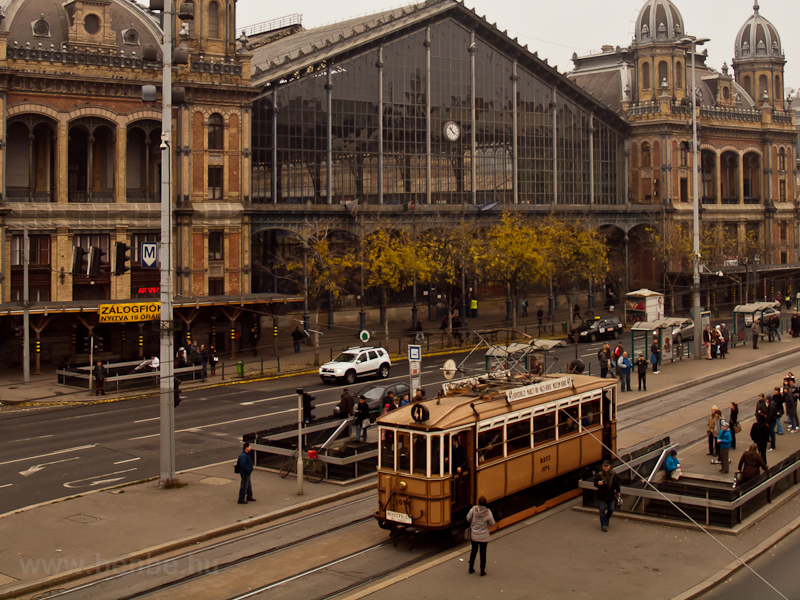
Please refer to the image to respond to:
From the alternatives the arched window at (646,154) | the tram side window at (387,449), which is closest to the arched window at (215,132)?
the tram side window at (387,449)

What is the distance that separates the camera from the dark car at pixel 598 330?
58.3 meters

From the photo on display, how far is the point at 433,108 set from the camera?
6825cm

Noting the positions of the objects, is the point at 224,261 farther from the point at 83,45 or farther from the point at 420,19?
the point at 420,19

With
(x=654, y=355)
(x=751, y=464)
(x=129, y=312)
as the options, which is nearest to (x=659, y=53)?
(x=654, y=355)

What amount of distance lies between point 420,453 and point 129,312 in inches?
1219

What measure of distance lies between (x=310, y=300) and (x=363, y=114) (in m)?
13.7

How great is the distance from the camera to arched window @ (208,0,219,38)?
5710 cm

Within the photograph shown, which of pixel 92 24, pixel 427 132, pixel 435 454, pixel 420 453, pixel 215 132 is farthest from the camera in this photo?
pixel 427 132

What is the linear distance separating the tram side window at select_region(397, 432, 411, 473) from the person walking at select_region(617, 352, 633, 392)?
22.3 metres

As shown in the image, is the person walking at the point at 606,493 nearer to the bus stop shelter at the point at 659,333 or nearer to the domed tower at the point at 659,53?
the bus stop shelter at the point at 659,333

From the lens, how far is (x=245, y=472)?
23047 millimetres

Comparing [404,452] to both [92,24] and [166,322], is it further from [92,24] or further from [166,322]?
[92,24]

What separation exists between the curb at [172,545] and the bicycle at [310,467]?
54.5 inches

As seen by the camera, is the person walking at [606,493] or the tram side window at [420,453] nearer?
the tram side window at [420,453]
